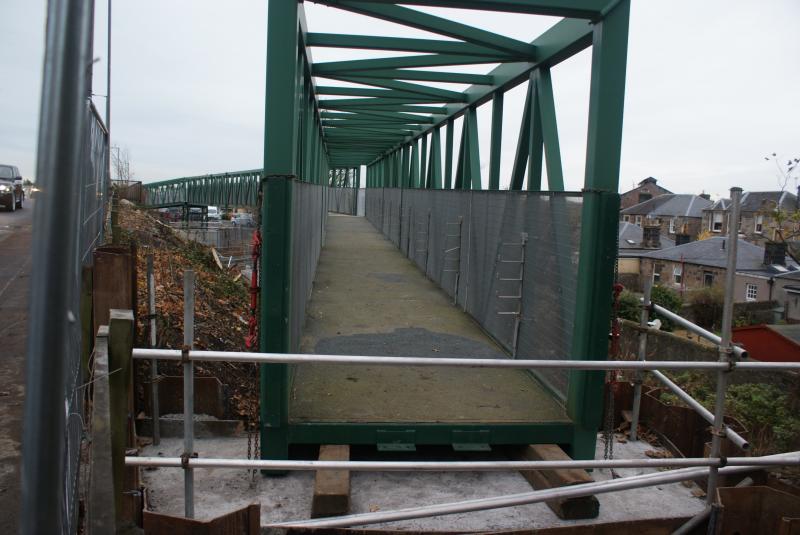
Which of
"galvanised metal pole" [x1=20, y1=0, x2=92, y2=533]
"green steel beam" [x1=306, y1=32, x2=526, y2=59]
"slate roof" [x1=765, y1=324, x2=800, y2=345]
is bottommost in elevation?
"slate roof" [x1=765, y1=324, x2=800, y2=345]

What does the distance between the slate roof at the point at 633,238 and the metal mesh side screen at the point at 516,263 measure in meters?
49.7

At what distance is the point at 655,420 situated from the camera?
593 centimetres

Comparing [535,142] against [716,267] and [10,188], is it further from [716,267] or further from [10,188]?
[716,267]

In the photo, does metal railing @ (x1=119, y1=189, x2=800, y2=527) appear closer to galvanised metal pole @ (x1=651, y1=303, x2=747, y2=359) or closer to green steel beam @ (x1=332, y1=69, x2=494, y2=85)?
galvanised metal pole @ (x1=651, y1=303, x2=747, y2=359)

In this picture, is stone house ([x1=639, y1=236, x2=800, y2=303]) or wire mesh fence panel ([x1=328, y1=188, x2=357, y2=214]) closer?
stone house ([x1=639, y1=236, x2=800, y2=303])

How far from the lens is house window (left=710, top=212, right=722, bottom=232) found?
197 feet

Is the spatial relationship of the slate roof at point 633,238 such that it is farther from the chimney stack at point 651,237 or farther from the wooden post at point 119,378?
the wooden post at point 119,378

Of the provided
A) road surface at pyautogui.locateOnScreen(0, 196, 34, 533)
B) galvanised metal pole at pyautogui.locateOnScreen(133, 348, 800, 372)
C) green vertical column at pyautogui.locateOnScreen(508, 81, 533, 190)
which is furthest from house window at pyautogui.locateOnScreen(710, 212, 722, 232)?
galvanised metal pole at pyautogui.locateOnScreen(133, 348, 800, 372)

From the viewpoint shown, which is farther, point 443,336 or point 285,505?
point 443,336

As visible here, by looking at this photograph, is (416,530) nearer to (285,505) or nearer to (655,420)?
(285,505)

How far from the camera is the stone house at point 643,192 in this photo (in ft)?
260

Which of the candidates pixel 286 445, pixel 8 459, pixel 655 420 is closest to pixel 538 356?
pixel 655 420

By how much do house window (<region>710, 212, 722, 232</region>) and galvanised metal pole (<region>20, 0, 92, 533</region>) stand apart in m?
65.6

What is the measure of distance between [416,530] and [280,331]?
5.52 ft
